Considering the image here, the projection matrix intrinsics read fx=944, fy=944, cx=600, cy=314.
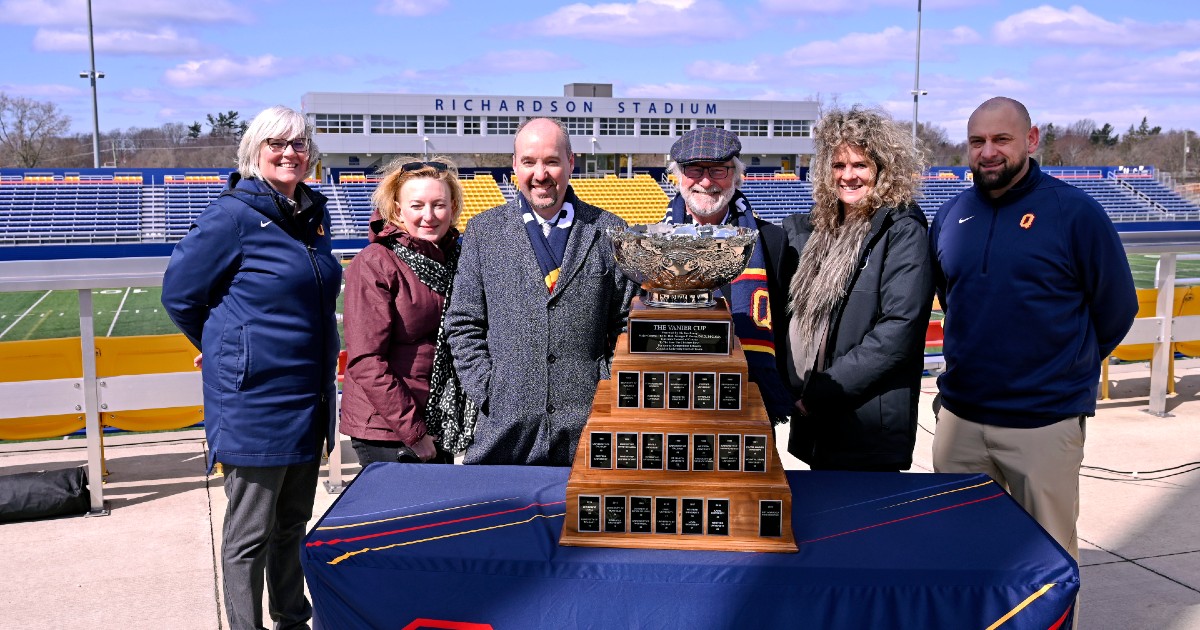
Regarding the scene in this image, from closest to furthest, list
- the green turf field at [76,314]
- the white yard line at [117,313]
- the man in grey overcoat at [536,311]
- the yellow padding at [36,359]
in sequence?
1. the man in grey overcoat at [536,311]
2. the yellow padding at [36,359]
3. the green turf field at [76,314]
4. the white yard line at [117,313]

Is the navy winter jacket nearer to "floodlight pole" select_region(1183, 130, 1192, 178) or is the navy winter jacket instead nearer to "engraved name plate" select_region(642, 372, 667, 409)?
"engraved name plate" select_region(642, 372, 667, 409)

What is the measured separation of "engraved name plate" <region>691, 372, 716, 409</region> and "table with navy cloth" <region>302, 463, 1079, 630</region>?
293 millimetres

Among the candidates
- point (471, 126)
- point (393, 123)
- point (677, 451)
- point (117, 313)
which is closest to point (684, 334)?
point (677, 451)

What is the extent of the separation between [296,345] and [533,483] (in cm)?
86

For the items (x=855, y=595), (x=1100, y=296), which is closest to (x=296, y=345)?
(x=855, y=595)

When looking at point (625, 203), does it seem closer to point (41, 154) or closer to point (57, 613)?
point (57, 613)

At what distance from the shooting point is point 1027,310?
8.63ft

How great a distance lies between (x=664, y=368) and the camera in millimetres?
1894

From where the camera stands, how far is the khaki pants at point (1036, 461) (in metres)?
2.69

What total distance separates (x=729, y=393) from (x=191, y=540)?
9.88 ft

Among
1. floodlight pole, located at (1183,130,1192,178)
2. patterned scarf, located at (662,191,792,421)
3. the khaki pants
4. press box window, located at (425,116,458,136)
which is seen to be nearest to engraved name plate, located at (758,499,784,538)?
patterned scarf, located at (662,191,792,421)

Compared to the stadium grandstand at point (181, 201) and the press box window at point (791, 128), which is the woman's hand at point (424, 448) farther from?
the press box window at point (791, 128)

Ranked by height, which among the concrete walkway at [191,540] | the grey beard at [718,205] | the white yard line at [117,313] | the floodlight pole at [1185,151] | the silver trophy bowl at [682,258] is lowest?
the white yard line at [117,313]

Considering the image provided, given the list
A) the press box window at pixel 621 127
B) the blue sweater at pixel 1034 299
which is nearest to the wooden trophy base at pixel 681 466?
the blue sweater at pixel 1034 299
